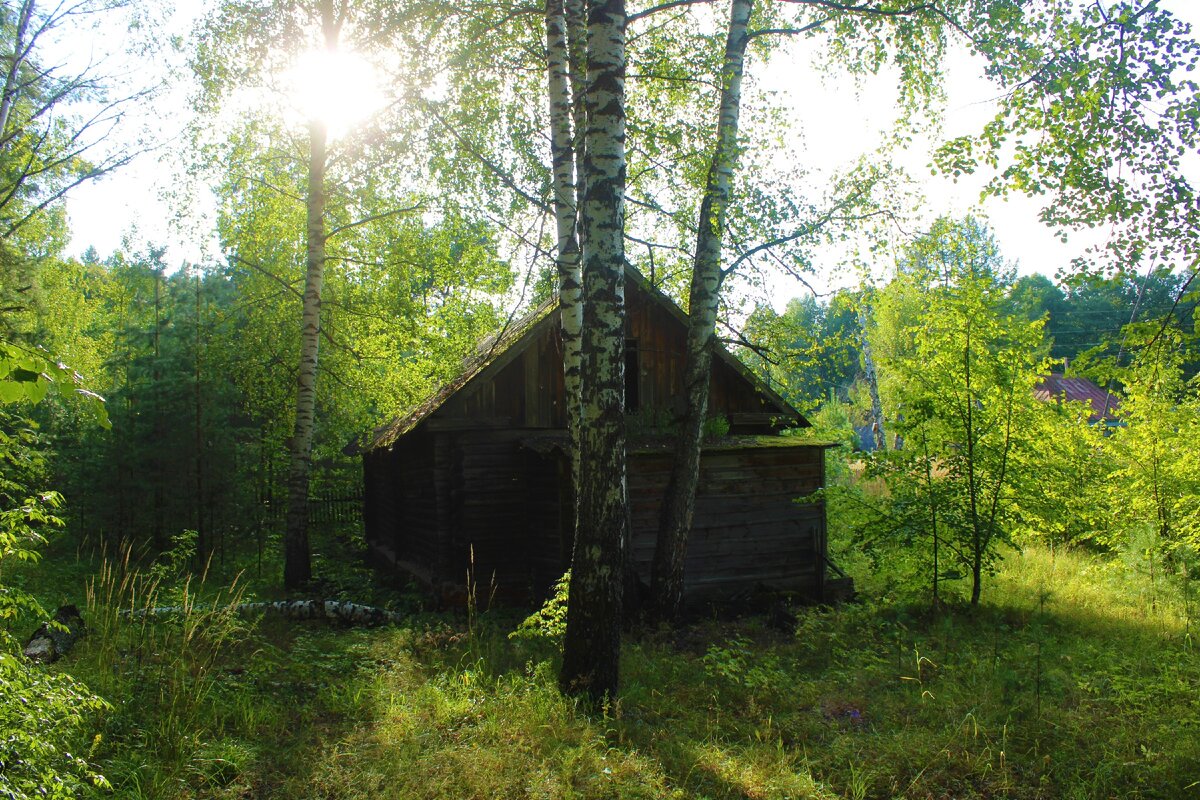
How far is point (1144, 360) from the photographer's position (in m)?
5.73

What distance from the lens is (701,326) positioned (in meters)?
9.95

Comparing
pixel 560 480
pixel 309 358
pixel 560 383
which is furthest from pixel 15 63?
pixel 560 480

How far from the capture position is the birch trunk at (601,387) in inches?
247

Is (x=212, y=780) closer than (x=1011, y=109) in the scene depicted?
Yes

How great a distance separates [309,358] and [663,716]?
30.6 feet

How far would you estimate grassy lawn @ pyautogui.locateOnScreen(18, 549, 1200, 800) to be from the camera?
4.88 metres

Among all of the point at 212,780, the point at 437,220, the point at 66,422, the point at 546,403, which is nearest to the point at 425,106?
the point at 437,220

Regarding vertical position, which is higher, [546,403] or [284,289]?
[284,289]

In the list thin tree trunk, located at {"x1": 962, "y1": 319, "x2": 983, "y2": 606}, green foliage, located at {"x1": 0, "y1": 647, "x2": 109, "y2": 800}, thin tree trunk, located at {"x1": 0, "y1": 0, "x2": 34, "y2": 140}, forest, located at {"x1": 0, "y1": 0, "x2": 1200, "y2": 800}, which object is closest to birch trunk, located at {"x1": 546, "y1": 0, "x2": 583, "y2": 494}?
forest, located at {"x1": 0, "y1": 0, "x2": 1200, "y2": 800}

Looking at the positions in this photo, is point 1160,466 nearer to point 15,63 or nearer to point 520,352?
point 520,352

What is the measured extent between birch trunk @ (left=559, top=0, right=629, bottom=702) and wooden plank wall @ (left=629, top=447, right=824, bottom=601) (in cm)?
514

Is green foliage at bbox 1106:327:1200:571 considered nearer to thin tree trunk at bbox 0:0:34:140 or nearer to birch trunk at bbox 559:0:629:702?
birch trunk at bbox 559:0:629:702

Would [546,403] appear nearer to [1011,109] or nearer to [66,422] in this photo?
[1011,109]

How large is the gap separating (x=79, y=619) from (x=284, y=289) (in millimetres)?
10154
